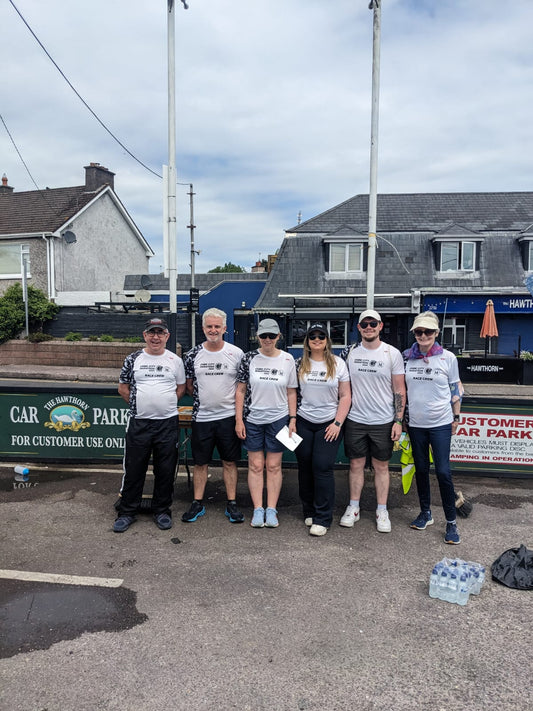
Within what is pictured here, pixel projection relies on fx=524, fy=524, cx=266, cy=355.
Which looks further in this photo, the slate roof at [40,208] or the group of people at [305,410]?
the slate roof at [40,208]

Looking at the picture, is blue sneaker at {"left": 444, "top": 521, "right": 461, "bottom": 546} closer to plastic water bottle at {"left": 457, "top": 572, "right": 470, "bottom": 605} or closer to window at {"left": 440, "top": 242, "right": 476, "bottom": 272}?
plastic water bottle at {"left": 457, "top": 572, "right": 470, "bottom": 605}

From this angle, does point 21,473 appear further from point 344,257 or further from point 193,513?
point 344,257

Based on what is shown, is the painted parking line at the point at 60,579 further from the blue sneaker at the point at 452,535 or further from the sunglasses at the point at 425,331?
the sunglasses at the point at 425,331

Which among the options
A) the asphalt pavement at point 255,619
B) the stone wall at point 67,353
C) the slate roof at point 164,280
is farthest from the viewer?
the slate roof at point 164,280

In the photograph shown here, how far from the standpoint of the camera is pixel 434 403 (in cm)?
460

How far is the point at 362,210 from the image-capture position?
26.5 metres

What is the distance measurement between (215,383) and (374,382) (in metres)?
1.45

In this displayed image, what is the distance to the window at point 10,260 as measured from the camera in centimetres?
2558

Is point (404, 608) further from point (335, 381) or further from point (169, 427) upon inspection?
point (169, 427)

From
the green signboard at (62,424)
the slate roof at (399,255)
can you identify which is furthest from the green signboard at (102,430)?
the slate roof at (399,255)

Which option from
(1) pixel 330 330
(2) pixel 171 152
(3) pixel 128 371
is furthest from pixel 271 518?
(1) pixel 330 330

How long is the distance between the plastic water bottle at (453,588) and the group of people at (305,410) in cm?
89

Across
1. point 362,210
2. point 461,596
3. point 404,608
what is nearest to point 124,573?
point 404,608

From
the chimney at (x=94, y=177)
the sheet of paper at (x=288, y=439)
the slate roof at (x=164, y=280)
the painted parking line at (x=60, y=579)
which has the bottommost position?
the painted parking line at (x=60, y=579)
